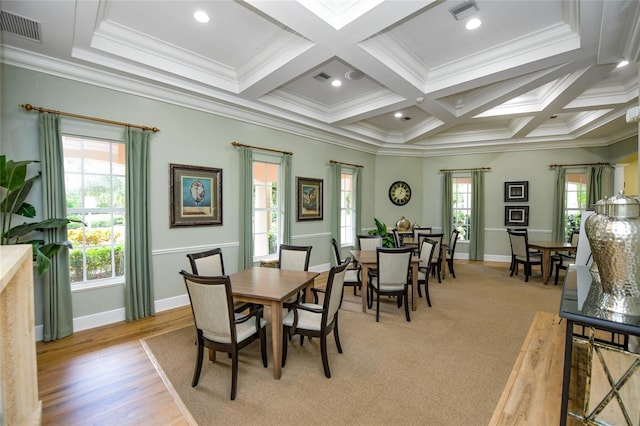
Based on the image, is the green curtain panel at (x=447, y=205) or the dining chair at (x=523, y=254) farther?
the green curtain panel at (x=447, y=205)

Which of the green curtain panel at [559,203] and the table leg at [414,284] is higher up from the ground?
the green curtain panel at [559,203]

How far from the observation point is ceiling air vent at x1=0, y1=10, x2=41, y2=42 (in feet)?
8.07

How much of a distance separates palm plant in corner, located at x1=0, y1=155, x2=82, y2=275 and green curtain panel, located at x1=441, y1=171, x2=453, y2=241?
769cm

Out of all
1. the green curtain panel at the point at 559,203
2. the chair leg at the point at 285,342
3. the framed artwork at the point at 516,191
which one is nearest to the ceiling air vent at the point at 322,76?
the chair leg at the point at 285,342

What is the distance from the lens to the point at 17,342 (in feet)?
4.01

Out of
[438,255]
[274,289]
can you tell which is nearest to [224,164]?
[274,289]

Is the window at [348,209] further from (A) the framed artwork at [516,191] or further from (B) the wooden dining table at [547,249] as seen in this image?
(A) the framed artwork at [516,191]

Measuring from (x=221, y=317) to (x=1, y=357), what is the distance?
47.7 inches

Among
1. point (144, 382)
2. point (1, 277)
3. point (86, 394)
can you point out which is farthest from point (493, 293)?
point (1, 277)

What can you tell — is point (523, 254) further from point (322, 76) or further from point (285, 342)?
point (285, 342)

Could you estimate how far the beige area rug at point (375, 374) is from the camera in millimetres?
2078

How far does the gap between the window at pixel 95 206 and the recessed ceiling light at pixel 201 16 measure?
176 cm

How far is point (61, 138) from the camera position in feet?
10.3

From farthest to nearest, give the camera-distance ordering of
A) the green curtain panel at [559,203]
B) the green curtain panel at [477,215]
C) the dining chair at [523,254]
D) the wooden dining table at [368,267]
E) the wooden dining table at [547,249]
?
1. the green curtain panel at [477,215]
2. the green curtain panel at [559,203]
3. the dining chair at [523,254]
4. the wooden dining table at [547,249]
5. the wooden dining table at [368,267]
